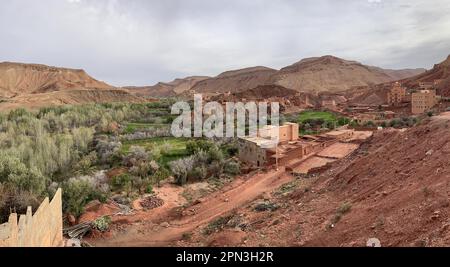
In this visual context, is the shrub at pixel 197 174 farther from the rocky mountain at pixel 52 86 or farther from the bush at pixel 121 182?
the rocky mountain at pixel 52 86

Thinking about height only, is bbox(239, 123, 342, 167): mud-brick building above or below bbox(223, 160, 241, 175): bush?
above

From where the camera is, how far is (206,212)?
49.7ft

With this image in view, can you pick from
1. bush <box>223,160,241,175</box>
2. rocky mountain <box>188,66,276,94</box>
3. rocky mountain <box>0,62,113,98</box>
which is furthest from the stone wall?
rocky mountain <box>188,66,276,94</box>

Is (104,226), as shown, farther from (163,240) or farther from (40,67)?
(40,67)

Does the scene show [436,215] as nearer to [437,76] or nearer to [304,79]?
[437,76]

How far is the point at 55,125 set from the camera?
119ft

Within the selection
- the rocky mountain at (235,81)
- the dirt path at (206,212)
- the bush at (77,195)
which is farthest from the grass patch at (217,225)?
the rocky mountain at (235,81)

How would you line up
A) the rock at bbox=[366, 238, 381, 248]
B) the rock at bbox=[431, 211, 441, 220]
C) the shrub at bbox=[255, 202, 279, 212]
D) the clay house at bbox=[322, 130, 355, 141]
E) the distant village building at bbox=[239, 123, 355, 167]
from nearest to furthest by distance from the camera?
the rock at bbox=[431, 211, 441, 220] < the rock at bbox=[366, 238, 381, 248] < the shrub at bbox=[255, 202, 279, 212] < the distant village building at bbox=[239, 123, 355, 167] < the clay house at bbox=[322, 130, 355, 141]

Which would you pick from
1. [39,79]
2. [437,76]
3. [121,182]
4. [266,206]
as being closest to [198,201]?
[266,206]

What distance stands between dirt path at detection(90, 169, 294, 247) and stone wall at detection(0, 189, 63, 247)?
3356mm

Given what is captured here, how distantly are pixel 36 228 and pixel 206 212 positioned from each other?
26.2 feet

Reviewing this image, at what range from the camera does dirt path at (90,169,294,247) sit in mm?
13469

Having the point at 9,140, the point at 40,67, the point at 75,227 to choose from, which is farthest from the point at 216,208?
the point at 40,67

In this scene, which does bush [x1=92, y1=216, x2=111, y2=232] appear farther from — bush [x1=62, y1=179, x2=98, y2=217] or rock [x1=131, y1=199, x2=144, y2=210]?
rock [x1=131, y1=199, x2=144, y2=210]
